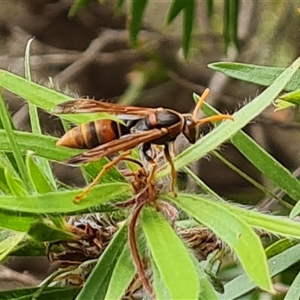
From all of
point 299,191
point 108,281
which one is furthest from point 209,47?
point 108,281

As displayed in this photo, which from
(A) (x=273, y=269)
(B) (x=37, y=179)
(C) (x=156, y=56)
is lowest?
(A) (x=273, y=269)

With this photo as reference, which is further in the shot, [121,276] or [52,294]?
[52,294]

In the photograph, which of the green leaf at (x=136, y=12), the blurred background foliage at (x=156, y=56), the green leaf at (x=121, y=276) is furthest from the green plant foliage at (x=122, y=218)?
the blurred background foliage at (x=156, y=56)

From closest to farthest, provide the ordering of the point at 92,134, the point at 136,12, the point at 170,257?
the point at 170,257 → the point at 92,134 → the point at 136,12

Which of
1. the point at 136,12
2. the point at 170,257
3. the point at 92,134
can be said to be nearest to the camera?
the point at 170,257

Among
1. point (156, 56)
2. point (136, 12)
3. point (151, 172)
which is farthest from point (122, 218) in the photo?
point (156, 56)

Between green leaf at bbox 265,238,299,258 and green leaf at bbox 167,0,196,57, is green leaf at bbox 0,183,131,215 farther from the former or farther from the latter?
Result: green leaf at bbox 167,0,196,57

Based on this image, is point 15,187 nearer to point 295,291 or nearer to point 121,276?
point 121,276
